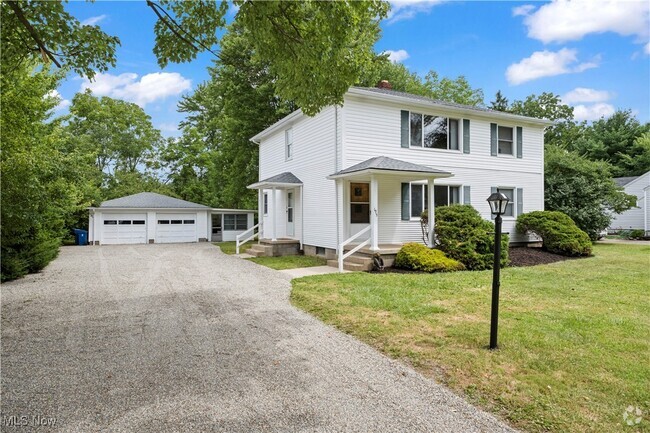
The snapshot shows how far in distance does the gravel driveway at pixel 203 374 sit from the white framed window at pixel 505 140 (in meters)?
12.3

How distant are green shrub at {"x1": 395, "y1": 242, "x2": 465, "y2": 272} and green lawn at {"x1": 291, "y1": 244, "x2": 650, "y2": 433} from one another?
1.05 m

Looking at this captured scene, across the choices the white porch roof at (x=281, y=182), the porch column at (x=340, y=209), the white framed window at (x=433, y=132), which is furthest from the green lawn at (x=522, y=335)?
the white porch roof at (x=281, y=182)

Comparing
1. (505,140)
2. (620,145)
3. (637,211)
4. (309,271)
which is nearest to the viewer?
(309,271)

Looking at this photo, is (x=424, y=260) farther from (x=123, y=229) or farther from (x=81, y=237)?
(x=81, y=237)

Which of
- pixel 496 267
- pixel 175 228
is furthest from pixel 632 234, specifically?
pixel 175 228

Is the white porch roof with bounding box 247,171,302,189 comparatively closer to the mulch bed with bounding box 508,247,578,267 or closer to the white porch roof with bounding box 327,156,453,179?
the white porch roof with bounding box 327,156,453,179

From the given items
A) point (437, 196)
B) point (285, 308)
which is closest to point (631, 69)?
point (437, 196)

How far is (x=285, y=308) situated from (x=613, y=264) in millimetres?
10608

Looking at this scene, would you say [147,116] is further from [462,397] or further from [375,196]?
[462,397]

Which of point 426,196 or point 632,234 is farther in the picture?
point 632,234

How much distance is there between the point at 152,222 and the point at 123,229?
5.46ft

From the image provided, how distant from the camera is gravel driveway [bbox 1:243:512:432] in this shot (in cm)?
293

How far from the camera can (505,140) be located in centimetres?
1552

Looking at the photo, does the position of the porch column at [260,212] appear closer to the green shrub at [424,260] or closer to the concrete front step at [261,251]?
the concrete front step at [261,251]
